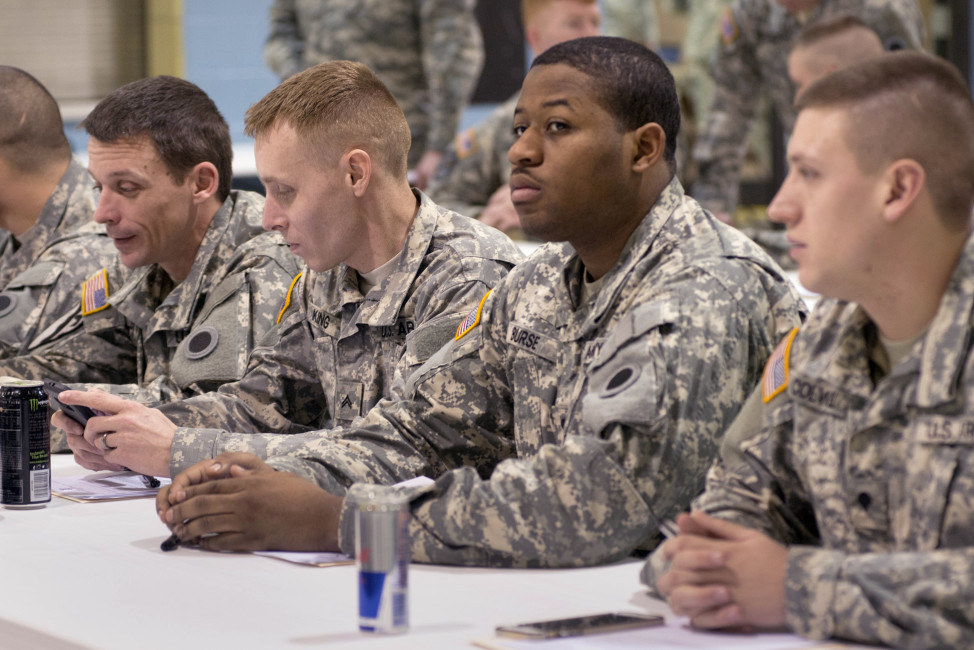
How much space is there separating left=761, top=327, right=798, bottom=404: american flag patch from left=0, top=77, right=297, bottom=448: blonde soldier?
144 centimetres

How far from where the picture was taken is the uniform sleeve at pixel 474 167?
5766mm

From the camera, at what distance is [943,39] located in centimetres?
643

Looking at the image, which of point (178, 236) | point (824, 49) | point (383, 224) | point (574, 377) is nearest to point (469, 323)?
point (574, 377)

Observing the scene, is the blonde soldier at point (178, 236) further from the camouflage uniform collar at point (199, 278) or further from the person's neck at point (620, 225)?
the person's neck at point (620, 225)

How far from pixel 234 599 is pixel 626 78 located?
0.97 metres

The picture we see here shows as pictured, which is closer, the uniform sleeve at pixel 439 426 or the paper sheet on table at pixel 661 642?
the paper sheet on table at pixel 661 642

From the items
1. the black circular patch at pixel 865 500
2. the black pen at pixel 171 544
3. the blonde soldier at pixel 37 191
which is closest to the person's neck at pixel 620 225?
the black circular patch at pixel 865 500

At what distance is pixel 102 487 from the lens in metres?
2.43

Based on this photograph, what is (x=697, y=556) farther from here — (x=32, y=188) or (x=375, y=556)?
(x=32, y=188)

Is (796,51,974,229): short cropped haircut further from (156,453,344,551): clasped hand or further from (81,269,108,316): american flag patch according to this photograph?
(81,269,108,316): american flag patch

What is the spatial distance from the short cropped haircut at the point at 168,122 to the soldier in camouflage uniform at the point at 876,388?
1.81 m

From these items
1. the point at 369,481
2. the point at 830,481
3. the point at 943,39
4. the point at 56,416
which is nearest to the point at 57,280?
the point at 56,416

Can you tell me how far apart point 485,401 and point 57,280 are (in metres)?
1.62

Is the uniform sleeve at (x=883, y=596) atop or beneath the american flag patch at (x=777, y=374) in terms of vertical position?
beneath
